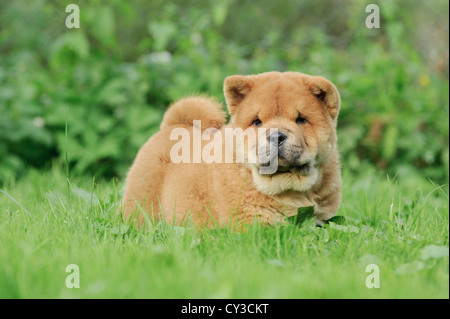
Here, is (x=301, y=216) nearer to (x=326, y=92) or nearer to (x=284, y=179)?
(x=284, y=179)

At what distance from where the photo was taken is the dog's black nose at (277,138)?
2.59m

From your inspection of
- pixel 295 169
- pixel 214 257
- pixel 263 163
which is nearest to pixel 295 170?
pixel 295 169

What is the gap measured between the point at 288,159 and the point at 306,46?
4794mm

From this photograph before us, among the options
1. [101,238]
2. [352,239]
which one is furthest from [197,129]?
[352,239]

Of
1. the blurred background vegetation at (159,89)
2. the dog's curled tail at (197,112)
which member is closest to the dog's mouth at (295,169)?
the dog's curled tail at (197,112)

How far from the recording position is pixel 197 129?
131 inches

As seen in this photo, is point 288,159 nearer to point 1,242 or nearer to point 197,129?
point 197,129

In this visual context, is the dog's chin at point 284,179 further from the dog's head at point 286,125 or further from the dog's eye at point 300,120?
the dog's eye at point 300,120

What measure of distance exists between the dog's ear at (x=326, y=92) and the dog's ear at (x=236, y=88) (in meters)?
0.33

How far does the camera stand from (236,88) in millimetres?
2904

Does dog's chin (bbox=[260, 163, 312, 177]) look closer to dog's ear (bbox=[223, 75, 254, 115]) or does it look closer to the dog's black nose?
the dog's black nose

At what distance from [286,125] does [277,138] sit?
0.12 meters

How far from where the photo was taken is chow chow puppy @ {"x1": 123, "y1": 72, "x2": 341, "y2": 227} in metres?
2.71

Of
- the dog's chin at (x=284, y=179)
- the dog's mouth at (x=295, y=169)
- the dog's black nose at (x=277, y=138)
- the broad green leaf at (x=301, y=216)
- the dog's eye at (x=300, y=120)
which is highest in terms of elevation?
the dog's eye at (x=300, y=120)
